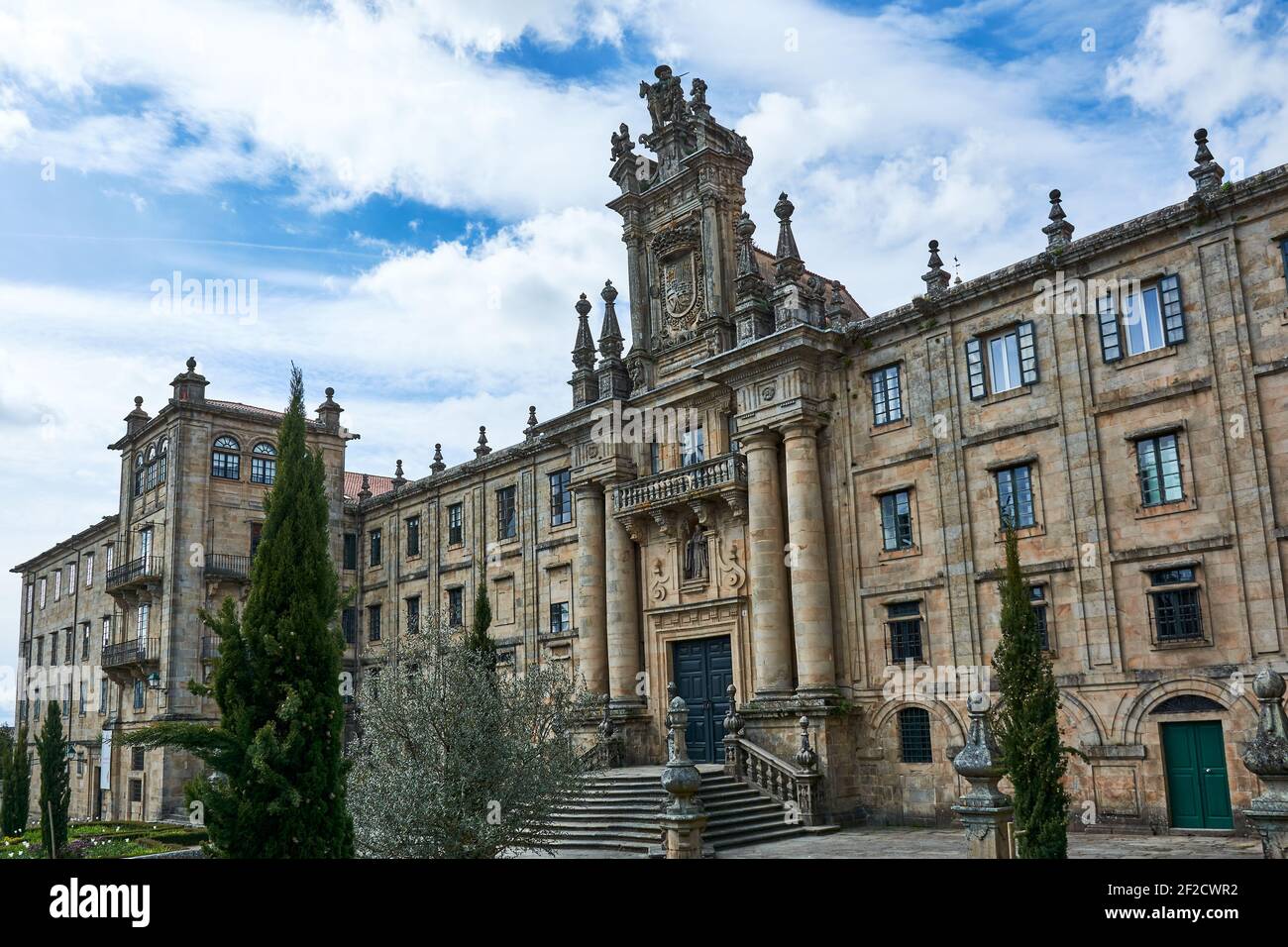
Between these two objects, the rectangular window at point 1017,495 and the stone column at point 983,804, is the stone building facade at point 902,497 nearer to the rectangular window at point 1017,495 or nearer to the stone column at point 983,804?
the rectangular window at point 1017,495

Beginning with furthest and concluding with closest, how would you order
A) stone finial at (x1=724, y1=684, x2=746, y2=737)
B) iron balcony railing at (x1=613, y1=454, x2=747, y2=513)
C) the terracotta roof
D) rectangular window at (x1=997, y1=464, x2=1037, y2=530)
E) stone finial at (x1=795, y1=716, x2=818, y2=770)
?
the terracotta roof, iron balcony railing at (x1=613, y1=454, x2=747, y2=513), stone finial at (x1=724, y1=684, x2=746, y2=737), stone finial at (x1=795, y1=716, x2=818, y2=770), rectangular window at (x1=997, y1=464, x2=1037, y2=530)

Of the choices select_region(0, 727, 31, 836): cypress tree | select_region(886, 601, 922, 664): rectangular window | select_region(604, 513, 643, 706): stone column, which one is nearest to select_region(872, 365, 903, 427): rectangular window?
select_region(886, 601, 922, 664): rectangular window

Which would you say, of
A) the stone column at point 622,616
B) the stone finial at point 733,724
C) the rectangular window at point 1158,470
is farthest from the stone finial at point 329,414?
the rectangular window at point 1158,470

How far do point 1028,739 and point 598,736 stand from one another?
1529cm

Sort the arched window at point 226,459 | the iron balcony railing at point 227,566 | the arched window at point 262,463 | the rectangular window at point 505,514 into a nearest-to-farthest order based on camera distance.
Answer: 1. the rectangular window at point 505,514
2. the iron balcony railing at point 227,566
3. the arched window at point 226,459
4. the arched window at point 262,463

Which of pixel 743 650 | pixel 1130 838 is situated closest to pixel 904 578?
pixel 743 650

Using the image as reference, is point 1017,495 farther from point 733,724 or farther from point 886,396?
point 733,724

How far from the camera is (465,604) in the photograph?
3919 centimetres

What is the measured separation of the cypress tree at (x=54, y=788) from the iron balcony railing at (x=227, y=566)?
9.28 m

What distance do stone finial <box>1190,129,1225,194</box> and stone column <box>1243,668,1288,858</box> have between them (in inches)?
488

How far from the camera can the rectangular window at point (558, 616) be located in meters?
35.2

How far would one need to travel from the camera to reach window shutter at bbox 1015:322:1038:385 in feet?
→ 77.2

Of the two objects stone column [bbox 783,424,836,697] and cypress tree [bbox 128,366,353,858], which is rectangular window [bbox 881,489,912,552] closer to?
stone column [bbox 783,424,836,697]

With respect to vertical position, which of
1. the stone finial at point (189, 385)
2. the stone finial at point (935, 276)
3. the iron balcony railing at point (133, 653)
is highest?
the stone finial at point (189, 385)
